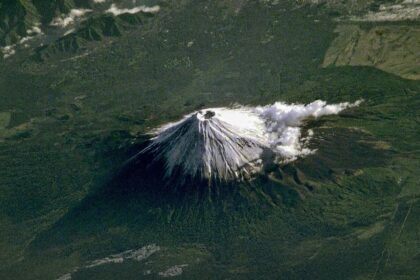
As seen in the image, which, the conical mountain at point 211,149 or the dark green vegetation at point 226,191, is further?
the conical mountain at point 211,149

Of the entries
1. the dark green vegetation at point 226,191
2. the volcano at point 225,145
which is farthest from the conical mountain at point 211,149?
the dark green vegetation at point 226,191

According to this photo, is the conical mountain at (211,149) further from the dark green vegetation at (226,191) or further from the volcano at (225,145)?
the dark green vegetation at (226,191)

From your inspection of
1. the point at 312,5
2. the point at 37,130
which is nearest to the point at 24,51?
the point at 37,130

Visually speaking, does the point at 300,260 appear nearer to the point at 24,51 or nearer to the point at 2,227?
the point at 2,227

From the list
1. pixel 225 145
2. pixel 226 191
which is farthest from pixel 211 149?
pixel 226 191

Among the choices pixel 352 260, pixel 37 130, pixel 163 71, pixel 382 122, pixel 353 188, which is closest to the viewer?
pixel 352 260

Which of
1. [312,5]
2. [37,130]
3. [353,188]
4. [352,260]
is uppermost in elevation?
[312,5]

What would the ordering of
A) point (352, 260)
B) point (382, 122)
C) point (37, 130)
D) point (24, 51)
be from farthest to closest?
point (24, 51) < point (37, 130) < point (382, 122) < point (352, 260)
